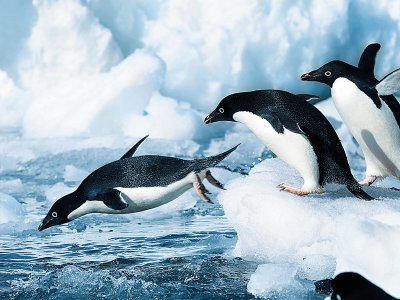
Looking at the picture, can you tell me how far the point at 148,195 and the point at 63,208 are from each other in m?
0.51

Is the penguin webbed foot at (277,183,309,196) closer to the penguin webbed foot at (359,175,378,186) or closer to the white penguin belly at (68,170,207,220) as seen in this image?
the white penguin belly at (68,170,207,220)

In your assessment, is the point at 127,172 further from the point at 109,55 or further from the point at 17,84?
the point at 17,84

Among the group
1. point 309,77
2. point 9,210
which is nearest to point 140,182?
point 309,77

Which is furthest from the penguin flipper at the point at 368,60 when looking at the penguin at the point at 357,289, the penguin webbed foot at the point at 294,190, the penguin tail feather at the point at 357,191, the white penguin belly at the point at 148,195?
the penguin at the point at 357,289

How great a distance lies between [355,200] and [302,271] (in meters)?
0.47

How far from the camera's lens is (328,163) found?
10.5ft

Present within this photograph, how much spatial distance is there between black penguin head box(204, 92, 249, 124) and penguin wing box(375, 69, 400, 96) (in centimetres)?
61

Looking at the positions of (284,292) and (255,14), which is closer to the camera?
(284,292)

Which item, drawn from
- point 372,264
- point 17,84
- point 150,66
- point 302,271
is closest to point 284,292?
point 302,271

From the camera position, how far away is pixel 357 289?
5.38 ft

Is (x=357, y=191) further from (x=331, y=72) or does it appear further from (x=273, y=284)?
(x=273, y=284)

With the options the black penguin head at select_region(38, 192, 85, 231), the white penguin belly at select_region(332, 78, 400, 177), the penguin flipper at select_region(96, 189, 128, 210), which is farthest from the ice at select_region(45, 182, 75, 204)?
the white penguin belly at select_region(332, 78, 400, 177)

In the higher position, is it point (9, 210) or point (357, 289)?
point (9, 210)

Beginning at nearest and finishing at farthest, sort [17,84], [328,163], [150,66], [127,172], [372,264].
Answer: [372,264]
[328,163]
[127,172]
[150,66]
[17,84]
